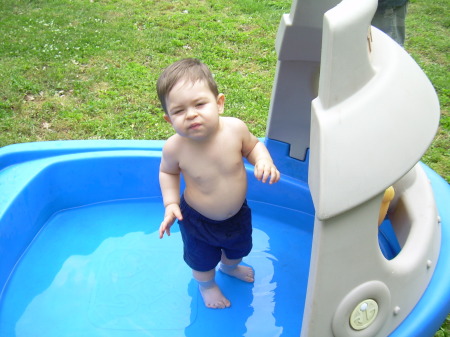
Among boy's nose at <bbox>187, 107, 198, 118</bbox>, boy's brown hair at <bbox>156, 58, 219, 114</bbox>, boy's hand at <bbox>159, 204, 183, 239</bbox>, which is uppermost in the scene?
boy's brown hair at <bbox>156, 58, 219, 114</bbox>

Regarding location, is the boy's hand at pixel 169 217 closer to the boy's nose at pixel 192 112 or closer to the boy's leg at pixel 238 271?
the boy's nose at pixel 192 112

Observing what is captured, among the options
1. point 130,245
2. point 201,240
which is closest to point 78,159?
point 130,245

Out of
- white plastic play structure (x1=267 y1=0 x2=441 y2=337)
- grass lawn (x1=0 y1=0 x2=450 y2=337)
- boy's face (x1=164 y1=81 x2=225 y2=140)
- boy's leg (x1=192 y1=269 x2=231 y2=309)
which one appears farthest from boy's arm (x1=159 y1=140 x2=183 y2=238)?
grass lawn (x1=0 y1=0 x2=450 y2=337)

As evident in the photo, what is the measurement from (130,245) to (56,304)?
1.25 feet

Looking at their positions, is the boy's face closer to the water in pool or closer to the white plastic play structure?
the white plastic play structure

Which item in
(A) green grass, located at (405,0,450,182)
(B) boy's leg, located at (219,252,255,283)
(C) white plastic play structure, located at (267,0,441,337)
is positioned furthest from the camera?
(A) green grass, located at (405,0,450,182)

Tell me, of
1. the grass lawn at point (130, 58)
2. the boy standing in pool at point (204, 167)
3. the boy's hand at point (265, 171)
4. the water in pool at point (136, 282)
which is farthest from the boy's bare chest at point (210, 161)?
the grass lawn at point (130, 58)

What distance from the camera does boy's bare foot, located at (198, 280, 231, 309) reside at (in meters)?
1.76

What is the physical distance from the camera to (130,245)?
2.05 metres

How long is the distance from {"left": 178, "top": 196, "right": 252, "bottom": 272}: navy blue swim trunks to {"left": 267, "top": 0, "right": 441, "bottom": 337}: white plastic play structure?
1.68 feet

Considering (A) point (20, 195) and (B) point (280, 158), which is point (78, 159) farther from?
(B) point (280, 158)

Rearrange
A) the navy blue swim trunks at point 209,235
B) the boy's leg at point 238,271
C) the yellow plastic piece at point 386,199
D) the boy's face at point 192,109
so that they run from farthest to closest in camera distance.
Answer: the boy's leg at point 238,271 → the navy blue swim trunks at point 209,235 → the yellow plastic piece at point 386,199 → the boy's face at point 192,109

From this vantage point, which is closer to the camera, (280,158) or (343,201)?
(343,201)

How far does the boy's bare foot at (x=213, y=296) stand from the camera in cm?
176
